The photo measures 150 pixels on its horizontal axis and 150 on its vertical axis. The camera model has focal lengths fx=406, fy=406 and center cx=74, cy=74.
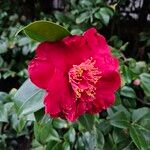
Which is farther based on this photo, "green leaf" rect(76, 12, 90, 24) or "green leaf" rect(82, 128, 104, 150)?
→ "green leaf" rect(76, 12, 90, 24)

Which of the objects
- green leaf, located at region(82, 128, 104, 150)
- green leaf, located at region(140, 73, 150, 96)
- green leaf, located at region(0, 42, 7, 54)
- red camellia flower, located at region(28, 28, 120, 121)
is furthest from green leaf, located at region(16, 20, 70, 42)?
green leaf, located at region(0, 42, 7, 54)

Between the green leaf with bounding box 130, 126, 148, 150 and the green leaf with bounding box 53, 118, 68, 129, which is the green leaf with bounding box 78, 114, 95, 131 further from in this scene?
the green leaf with bounding box 53, 118, 68, 129

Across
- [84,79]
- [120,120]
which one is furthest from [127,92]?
[84,79]

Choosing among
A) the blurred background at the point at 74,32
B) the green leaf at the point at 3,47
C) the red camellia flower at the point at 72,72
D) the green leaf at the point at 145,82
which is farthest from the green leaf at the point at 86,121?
the green leaf at the point at 3,47

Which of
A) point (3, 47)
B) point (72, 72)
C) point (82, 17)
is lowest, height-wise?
point (3, 47)

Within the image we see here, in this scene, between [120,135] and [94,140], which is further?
[120,135]

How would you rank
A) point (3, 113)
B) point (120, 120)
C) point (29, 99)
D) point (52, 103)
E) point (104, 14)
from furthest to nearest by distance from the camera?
1. point (104, 14)
2. point (3, 113)
3. point (120, 120)
4. point (29, 99)
5. point (52, 103)

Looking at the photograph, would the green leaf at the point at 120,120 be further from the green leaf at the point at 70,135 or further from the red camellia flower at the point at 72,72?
the red camellia flower at the point at 72,72

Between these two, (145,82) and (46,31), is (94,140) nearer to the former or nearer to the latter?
(145,82)
